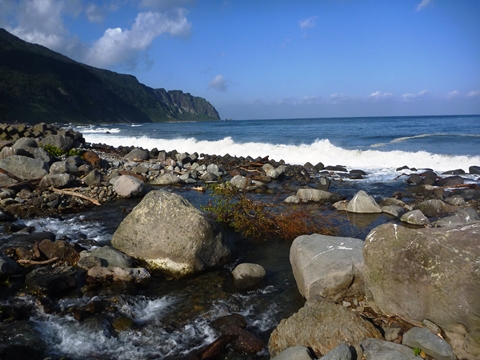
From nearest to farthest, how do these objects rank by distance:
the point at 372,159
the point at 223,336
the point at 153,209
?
1. the point at 223,336
2. the point at 153,209
3. the point at 372,159

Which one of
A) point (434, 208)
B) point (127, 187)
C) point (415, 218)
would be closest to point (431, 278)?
point (415, 218)

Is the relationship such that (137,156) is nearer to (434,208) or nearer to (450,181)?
(434,208)

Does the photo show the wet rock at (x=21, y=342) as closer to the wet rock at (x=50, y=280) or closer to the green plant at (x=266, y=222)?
the wet rock at (x=50, y=280)

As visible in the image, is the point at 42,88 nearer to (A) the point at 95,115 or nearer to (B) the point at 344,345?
(A) the point at 95,115

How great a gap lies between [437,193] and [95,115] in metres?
104

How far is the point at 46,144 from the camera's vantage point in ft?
55.3

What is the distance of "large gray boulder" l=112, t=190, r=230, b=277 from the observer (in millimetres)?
6793

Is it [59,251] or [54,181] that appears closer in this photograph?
[59,251]

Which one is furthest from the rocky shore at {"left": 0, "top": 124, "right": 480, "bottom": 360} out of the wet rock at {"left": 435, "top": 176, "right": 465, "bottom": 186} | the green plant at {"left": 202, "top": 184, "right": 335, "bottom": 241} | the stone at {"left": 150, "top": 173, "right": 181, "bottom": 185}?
the wet rock at {"left": 435, "top": 176, "right": 465, "bottom": 186}

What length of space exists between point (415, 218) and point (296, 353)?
25.4 ft

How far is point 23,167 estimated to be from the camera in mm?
12859

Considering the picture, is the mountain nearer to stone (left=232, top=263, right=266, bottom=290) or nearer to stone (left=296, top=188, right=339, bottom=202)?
stone (left=296, top=188, right=339, bottom=202)

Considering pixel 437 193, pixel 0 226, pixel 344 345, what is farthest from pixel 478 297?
pixel 437 193

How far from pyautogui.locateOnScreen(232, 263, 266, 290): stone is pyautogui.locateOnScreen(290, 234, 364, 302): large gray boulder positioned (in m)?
0.81
